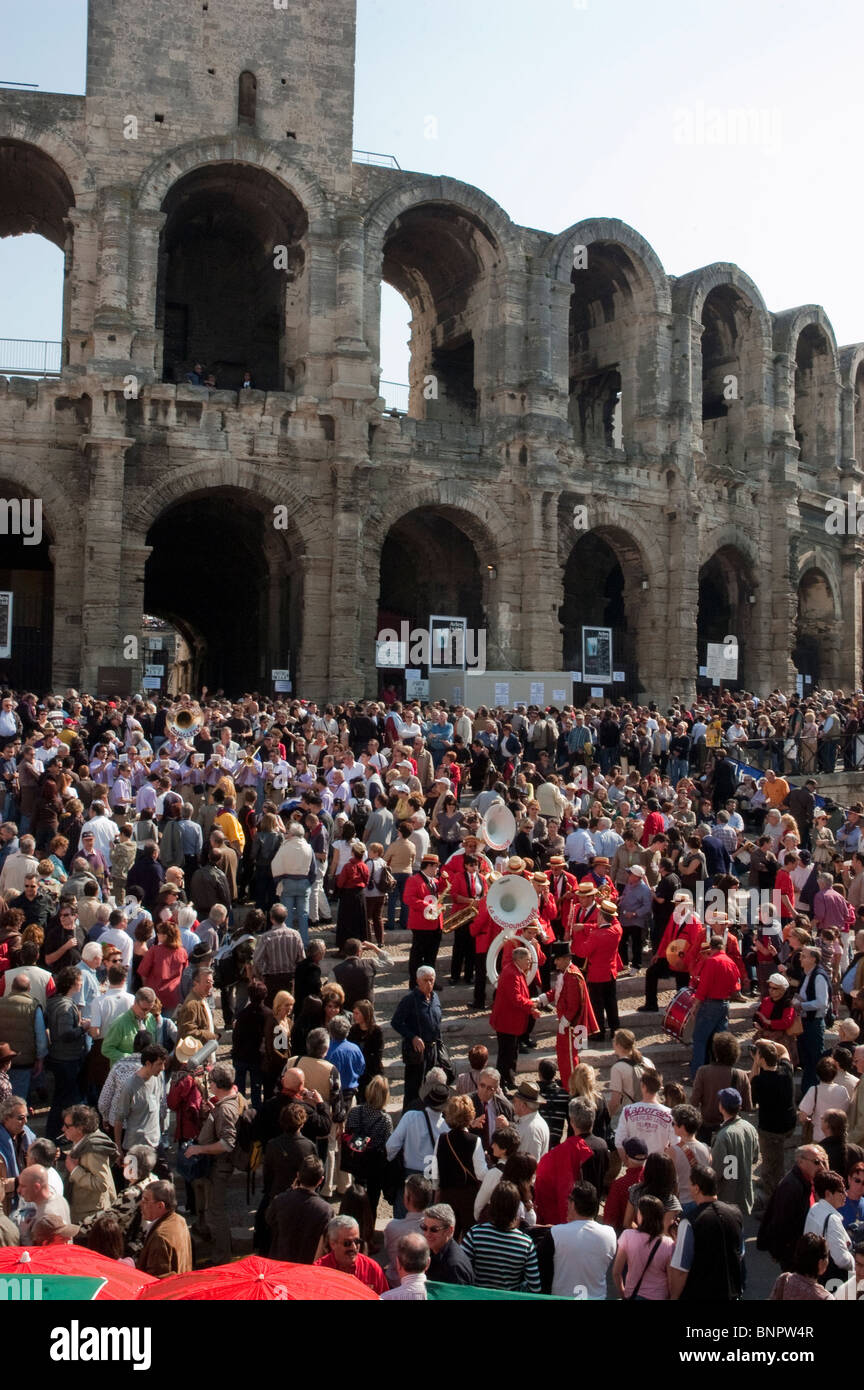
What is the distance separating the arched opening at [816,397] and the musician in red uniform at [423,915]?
101 ft

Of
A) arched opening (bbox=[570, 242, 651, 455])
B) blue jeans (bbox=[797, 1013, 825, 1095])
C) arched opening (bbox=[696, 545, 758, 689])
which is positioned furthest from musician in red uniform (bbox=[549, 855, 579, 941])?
arched opening (bbox=[696, 545, 758, 689])

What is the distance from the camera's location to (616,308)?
115 ft

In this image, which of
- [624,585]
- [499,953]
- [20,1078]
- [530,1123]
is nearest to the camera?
[530,1123]

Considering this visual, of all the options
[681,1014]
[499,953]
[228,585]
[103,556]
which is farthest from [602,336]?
[499,953]

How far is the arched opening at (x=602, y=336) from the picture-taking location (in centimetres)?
3400

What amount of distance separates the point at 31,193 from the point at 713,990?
84.8 ft

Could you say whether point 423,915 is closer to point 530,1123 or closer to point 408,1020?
point 408,1020

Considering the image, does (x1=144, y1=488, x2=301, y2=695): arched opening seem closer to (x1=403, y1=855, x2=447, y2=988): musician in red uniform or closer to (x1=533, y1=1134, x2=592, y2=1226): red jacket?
(x1=403, y1=855, x2=447, y2=988): musician in red uniform

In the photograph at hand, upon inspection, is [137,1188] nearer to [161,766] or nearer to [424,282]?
[161,766]

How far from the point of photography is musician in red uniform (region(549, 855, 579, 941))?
13.6 metres

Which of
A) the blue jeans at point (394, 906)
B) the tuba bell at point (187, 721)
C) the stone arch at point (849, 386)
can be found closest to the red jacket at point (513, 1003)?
the blue jeans at point (394, 906)

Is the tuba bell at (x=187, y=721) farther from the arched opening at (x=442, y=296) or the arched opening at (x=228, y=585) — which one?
the arched opening at (x=442, y=296)

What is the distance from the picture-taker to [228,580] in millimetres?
34875
